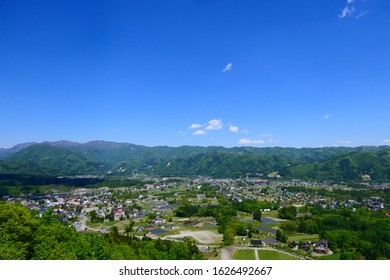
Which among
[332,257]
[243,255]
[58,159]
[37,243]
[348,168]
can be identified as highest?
[58,159]

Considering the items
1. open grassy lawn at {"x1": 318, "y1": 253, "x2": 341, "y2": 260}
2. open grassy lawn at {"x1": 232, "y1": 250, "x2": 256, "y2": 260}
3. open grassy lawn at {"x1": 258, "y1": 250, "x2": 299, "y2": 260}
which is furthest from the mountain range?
open grassy lawn at {"x1": 232, "y1": 250, "x2": 256, "y2": 260}

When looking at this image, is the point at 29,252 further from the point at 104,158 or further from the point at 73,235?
the point at 104,158

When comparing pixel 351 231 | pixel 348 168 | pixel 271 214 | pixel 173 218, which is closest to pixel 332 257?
pixel 351 231

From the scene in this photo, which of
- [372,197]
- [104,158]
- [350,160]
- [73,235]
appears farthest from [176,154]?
[73,235]

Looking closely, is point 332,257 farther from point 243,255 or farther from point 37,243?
point 37,243

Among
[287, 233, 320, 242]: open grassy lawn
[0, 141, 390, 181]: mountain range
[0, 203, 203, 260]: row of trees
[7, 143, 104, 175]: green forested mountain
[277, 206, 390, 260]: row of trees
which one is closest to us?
[0, 203, 203, 260]: row of trees

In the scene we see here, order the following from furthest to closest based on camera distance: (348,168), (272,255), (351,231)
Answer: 1. (348,168)
2. (351,231)
3. (272,255)

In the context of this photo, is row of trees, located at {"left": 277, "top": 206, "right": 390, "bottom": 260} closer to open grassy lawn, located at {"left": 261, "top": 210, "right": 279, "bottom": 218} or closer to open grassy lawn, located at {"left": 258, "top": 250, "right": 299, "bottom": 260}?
open grassy lawn, located at {"left": 258, "top": 250, "right": 299, "bottom": 260}

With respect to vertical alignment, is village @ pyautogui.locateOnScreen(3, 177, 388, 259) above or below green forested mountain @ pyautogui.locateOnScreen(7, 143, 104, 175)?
below

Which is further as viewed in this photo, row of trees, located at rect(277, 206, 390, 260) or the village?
the village

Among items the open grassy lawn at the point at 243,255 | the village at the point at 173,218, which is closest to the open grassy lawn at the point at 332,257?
the village at the point at 173,218
